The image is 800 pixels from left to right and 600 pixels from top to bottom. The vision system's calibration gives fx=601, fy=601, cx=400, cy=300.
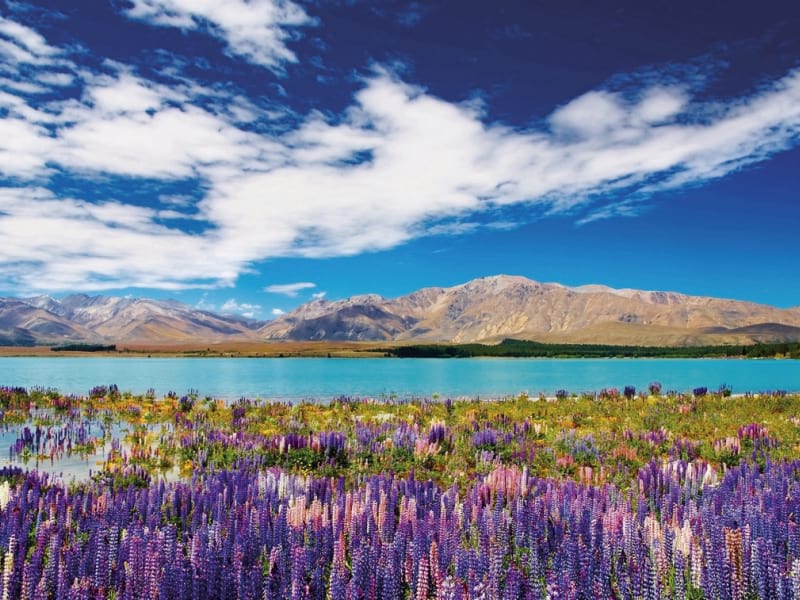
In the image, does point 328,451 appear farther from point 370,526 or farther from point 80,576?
point 80,576

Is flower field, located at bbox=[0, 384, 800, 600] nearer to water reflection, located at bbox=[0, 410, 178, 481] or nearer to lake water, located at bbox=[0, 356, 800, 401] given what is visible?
water reflection, located at bbox=[0, 410, 178, 481]

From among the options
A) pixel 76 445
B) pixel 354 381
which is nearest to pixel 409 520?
pixel 76 445

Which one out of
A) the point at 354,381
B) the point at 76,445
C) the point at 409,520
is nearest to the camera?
the point at 409,520

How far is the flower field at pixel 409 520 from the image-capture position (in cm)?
637

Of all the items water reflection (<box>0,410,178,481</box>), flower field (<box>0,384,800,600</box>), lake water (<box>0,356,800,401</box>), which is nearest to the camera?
flower field (<box>0,384,800,600</box>)

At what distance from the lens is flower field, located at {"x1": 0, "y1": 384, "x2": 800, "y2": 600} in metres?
6.37

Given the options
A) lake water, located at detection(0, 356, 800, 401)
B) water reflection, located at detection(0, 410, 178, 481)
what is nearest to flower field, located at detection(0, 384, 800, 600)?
water reflection, located at detection(0, 410, 178, 481)

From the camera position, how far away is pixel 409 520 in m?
8.54

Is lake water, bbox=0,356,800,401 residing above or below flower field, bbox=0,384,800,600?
below

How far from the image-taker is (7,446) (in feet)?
69.1

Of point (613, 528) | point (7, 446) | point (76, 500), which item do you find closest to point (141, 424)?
point (7, 446)

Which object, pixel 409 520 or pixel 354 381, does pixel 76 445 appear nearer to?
pixel 409 520

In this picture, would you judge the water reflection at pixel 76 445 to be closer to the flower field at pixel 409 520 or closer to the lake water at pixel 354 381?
the flower field at pixel 409 520

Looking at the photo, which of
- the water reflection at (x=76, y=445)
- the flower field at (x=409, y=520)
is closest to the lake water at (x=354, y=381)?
the water reflection at (x=76, y=445)
